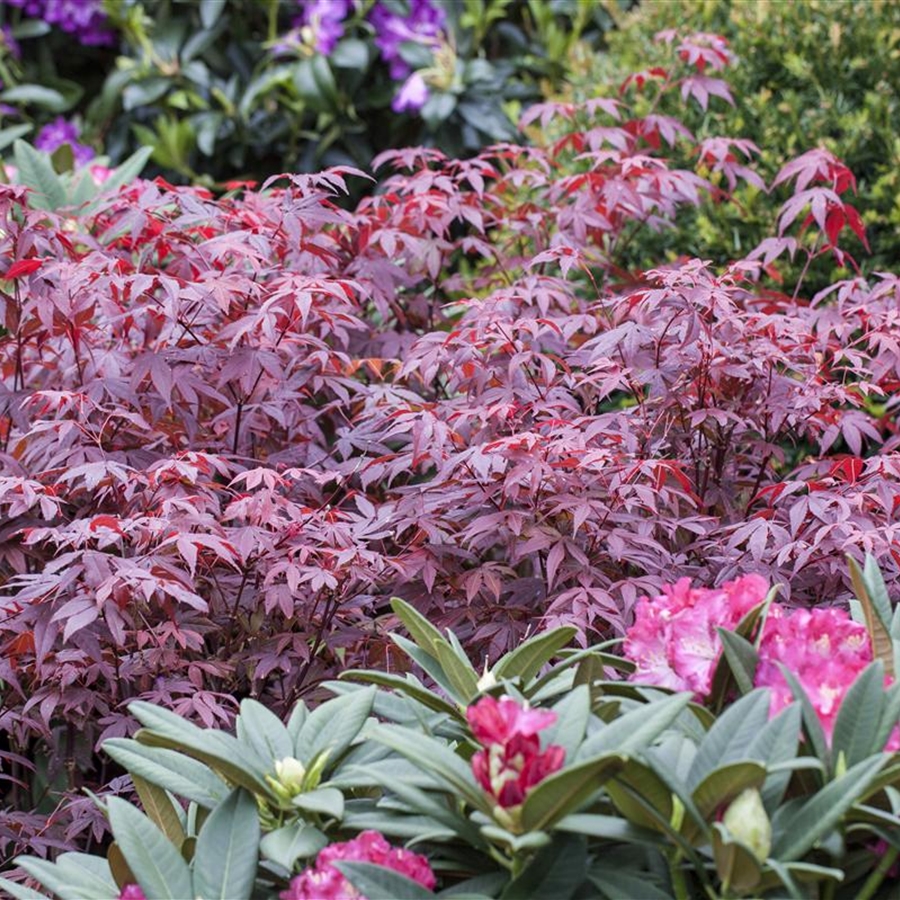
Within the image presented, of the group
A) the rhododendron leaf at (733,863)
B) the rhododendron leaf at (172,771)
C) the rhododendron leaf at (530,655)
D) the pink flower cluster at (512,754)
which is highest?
the pink flower cluster at (512,754)

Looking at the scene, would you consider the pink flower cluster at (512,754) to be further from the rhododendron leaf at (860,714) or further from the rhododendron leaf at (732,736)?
the rhododendron leaf at (860,714)

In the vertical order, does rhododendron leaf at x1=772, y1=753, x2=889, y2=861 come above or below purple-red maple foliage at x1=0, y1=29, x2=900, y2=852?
above

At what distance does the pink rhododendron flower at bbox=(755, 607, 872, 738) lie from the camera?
1.33 metres

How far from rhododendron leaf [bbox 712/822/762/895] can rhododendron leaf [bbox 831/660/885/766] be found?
0.53ft

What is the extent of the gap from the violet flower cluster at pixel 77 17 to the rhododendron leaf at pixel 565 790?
5.32 m

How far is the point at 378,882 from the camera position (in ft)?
4.03

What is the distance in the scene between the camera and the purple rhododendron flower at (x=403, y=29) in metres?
5.55

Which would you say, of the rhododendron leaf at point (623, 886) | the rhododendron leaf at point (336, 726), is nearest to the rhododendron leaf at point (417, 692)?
the rhododendron leaf at point (336, 726)

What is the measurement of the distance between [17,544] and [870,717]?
5.04 ft

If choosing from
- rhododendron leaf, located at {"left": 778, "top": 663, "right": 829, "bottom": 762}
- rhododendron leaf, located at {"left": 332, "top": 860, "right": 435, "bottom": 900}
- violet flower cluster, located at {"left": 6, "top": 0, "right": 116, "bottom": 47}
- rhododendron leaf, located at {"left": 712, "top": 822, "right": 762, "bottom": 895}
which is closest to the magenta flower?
rhododendron leaf, located at {"left": 332, "top": 860, "right": 435, "bottom": 900}

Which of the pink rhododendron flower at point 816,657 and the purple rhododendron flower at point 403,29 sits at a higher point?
the pink rhododendron flower at point 816,657

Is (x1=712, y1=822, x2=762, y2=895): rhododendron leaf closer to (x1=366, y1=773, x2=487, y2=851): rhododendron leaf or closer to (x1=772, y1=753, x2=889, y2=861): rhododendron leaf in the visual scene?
(x1=772, y1=753, x2=889, y2=861): rhododendron leaf

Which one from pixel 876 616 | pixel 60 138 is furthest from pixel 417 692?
pixel 60 138

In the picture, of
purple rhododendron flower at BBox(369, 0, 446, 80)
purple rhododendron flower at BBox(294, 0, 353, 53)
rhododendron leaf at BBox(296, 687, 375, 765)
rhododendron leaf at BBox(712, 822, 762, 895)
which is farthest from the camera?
purple rhododendron flower at BBox(369, 0, 446, 80)
